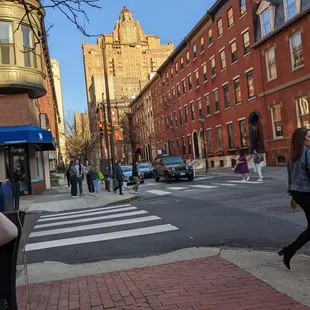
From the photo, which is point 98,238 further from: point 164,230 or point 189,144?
point 189,144

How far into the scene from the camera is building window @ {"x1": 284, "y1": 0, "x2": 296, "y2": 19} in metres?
24.0

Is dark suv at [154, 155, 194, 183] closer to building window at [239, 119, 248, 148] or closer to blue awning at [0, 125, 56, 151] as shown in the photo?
blue awning at [0, 125, 56, 151]

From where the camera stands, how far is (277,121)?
87.5ft

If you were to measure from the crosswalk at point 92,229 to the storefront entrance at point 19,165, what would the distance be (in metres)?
10.4

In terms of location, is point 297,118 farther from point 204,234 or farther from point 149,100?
point 149,100

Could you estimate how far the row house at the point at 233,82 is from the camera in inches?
1001

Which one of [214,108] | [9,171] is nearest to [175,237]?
[9,171]

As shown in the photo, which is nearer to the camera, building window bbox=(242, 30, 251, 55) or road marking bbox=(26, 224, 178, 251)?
road marking bbox=(26, 224, 178, 251)

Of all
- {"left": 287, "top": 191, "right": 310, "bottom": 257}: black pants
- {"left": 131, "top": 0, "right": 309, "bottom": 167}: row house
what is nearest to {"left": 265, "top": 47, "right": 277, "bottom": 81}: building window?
{"left": 131, "top": 0, "right": 309, "bottom": 167}: row house

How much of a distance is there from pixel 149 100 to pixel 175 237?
6094 cm

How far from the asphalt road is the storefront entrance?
10035 mm

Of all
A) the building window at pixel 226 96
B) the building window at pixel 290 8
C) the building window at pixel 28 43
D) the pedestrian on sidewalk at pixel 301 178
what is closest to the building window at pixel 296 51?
the building window at pixel 290 8

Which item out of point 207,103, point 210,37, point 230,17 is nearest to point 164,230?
point 230,17

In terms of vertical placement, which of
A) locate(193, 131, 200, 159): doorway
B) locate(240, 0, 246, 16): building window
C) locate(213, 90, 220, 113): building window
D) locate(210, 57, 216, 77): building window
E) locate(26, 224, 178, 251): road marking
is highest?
locate(240, 0, 246, 16): building window
